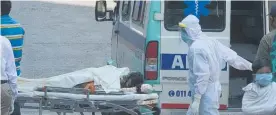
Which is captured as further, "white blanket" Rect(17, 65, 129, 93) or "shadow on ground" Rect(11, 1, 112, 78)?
"shadow on ground" Rect(11, 1, 112, 78)

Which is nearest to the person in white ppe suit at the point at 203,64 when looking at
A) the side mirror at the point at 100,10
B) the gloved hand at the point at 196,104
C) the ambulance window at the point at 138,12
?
the gloved hand at the point at 196,104

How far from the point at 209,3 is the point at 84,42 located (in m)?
8.67

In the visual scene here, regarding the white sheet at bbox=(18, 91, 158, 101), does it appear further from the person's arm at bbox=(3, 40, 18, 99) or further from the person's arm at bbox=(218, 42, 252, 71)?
the person's arm at bbox=(218, 42, 252, 71)

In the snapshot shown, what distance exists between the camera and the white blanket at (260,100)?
20.9ft

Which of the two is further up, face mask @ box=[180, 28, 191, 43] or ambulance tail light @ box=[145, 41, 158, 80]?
face mask @ box=[180, 28, 191, 43]

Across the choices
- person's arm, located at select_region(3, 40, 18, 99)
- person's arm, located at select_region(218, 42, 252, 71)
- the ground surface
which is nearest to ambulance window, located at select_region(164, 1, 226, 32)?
person's arm, located at select_region(218, 42, 252, 71)

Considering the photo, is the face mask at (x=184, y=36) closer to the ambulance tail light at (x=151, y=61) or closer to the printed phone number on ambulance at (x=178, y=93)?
the ambulance tail light at (x=151, y=61)

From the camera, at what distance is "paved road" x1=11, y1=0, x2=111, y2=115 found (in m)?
13.8

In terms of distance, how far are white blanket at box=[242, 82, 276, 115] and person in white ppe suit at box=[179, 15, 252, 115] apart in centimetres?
43

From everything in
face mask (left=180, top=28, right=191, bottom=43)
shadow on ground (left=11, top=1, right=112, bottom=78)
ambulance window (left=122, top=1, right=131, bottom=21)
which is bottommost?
shadow on ground (left=11, top=1, right=112, bottom=78)

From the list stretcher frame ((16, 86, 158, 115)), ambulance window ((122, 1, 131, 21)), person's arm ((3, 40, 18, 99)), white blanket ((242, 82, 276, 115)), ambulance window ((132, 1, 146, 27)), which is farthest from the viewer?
ambulance window ((122, 1, 131, 21))

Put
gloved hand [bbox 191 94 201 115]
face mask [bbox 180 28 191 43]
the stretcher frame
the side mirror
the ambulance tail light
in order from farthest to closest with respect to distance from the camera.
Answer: the side mirror
the ambulance tail light
face mask [bbox 180 28 191 43]
gloved hand [bbox 191 94 201 115]
the stretcher frame

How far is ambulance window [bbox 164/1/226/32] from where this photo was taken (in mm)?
7246

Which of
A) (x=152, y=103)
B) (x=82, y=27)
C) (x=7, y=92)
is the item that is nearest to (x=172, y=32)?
(x=152, y=103)
